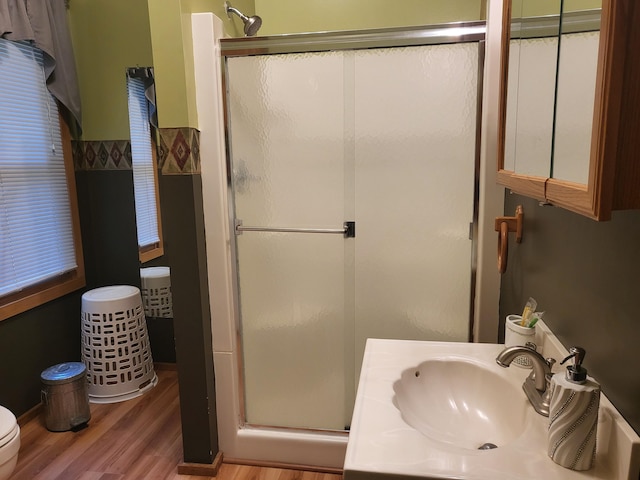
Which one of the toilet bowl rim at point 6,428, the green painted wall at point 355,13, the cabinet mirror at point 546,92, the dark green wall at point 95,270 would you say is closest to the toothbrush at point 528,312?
the cabinet mirror at point 546,92

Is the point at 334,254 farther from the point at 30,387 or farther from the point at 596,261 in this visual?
the point at 30,387

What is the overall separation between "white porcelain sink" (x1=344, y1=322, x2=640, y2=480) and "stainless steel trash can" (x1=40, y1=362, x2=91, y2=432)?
1.82 metres

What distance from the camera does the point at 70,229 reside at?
114 inches

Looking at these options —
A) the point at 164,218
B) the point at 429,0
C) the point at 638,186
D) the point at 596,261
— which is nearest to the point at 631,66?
the point at 638,186

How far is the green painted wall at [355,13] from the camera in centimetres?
230

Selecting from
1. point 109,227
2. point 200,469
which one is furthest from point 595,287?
point 109,227

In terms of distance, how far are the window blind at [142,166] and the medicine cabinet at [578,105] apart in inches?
92.8

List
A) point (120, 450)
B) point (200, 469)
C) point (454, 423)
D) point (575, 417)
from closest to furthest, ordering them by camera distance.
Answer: point (575, 417)
point (454, 423)
point (200, 469)
point (120, 450)

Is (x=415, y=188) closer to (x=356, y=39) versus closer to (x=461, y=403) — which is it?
(x=356, y=39)

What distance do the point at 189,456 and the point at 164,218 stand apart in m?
1.09

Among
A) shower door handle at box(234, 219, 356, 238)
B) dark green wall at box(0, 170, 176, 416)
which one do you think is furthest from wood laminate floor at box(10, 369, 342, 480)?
shower door handle at box(234, 219, 356, 238)

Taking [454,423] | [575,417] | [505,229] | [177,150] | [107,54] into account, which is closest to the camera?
[575,417]

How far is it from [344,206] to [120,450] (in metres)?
1.65

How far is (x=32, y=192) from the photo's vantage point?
2.61 m
